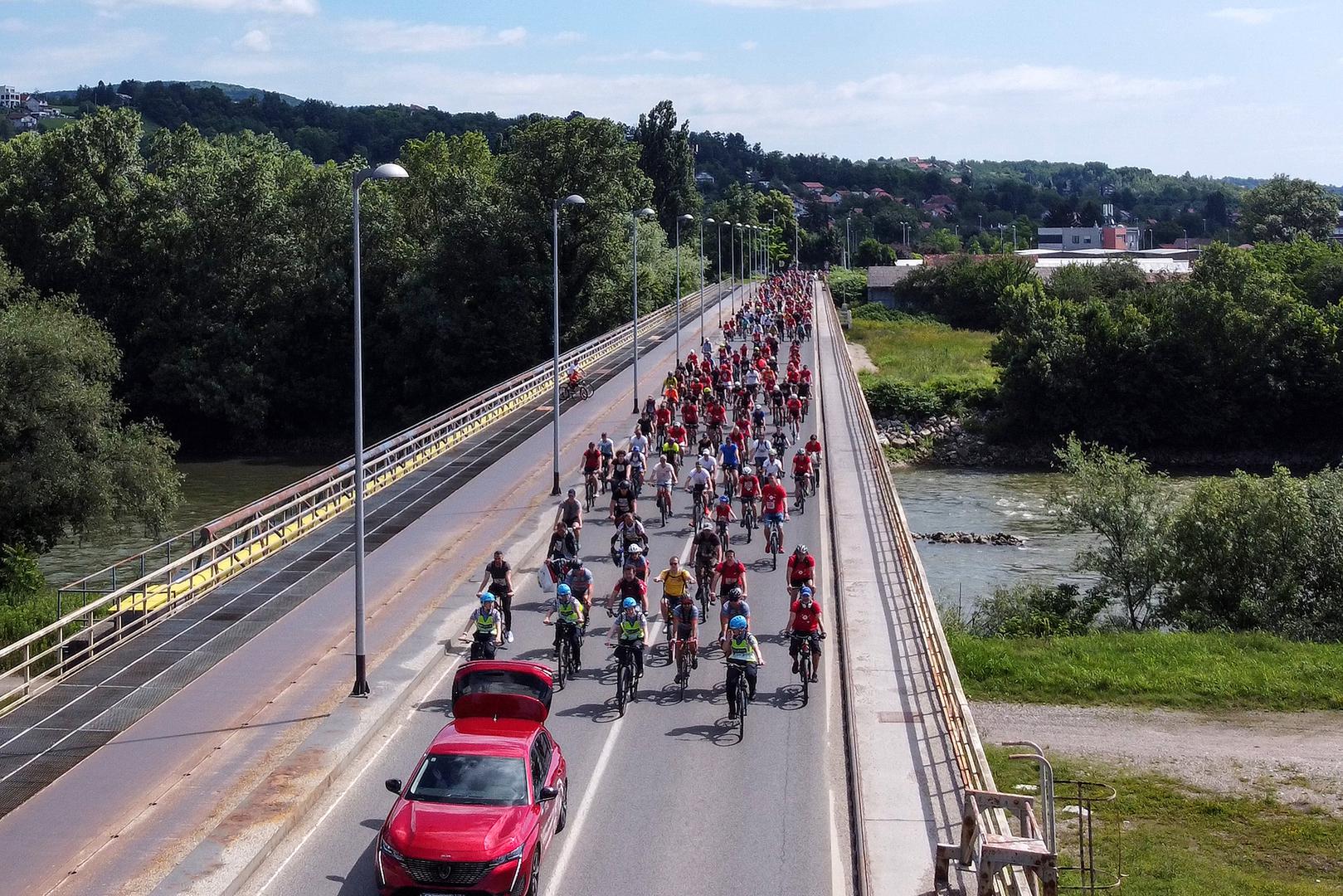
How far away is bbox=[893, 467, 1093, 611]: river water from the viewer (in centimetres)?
4272

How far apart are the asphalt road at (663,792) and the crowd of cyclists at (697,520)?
54cm

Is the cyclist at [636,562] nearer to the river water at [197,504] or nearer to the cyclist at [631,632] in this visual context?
the cyclist at [631,632]

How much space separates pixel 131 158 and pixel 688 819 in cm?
7515

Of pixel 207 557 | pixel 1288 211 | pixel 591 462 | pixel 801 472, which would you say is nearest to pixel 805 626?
pixel 801 472

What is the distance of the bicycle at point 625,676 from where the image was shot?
60.2 ft

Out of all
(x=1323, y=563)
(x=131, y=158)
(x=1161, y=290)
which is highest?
(x=131, y=158)

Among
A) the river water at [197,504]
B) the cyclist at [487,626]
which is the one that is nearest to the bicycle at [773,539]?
the cyclist at [487,626]

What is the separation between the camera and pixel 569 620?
19.5 meters

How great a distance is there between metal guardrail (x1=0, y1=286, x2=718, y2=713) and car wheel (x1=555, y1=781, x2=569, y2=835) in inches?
296

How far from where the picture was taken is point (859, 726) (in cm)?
1770

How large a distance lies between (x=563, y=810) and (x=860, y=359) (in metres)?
80.4

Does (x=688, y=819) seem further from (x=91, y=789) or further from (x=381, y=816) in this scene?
(x=91, y=789)


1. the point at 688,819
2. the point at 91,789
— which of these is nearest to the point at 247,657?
the point at 91,789

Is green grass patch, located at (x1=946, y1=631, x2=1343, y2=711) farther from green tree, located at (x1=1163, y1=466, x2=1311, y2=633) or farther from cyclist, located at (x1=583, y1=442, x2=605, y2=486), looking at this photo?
cyclist, located at (x1=583, y1=442, x2=605, y2=486)
